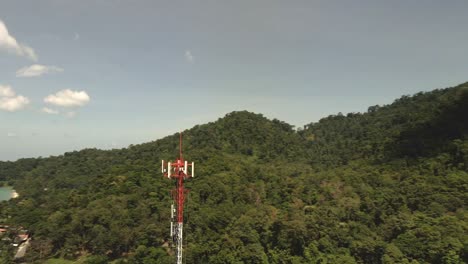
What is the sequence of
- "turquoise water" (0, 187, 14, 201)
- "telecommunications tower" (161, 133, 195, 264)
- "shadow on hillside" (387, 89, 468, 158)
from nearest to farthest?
"telecommunications tower" (161, 133, 195, 264), "shadow on hillside" (387, 89, 468, 158), "turquoise water" (0, 187, 14, 201)

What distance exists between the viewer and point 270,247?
4200 cm

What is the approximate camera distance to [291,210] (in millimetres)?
51562

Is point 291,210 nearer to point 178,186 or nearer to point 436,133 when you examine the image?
point 178,186

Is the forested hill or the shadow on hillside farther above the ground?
the shadow on hillside

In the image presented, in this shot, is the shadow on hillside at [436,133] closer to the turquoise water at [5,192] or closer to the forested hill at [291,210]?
the forested hill at [291,210]

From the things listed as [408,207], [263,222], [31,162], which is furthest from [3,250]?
[31,162]

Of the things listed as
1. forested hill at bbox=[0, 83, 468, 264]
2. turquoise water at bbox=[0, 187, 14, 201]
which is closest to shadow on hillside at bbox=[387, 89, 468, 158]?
forested hill at bbox=[0, 83, 468, 264]

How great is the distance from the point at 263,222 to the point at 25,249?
36.3 m

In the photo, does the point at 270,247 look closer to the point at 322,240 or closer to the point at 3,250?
the point at 322,240

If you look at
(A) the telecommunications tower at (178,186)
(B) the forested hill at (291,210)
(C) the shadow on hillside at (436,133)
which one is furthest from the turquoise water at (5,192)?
(C) the shadow on hillside at (436,133)

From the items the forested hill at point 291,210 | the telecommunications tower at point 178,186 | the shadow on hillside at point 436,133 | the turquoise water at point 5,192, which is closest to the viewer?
the telecommunications tower at point 178,186

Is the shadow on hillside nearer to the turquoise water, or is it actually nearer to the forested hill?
the forested hill

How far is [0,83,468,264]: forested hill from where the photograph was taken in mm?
38406

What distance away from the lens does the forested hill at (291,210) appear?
3841 cm
